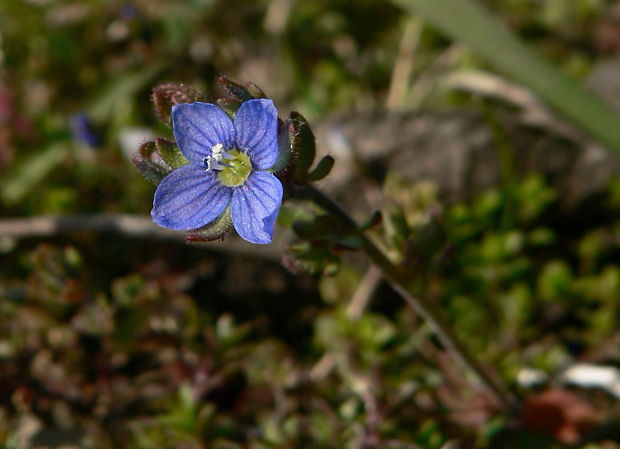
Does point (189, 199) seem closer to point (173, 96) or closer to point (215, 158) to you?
point (215, 158)

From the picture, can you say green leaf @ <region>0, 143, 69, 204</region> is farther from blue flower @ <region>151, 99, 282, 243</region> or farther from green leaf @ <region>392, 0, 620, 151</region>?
blue flower @ <region>151, 99, 282, 243</region>

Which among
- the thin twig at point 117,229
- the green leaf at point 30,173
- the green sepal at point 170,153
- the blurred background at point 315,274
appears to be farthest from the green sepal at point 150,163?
the green leaf at point 30,173

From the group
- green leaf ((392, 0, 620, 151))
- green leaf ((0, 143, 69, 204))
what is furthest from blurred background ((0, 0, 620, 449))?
green leaf ((392, 0, 620, 151))

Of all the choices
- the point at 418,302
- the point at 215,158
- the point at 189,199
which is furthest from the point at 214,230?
the point at 418,302

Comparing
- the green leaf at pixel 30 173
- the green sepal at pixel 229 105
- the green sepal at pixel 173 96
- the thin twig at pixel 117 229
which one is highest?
the green leaf at pixel 30 173

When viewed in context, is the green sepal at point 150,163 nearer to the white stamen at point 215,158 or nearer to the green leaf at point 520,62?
the white stamen at point 215,158
